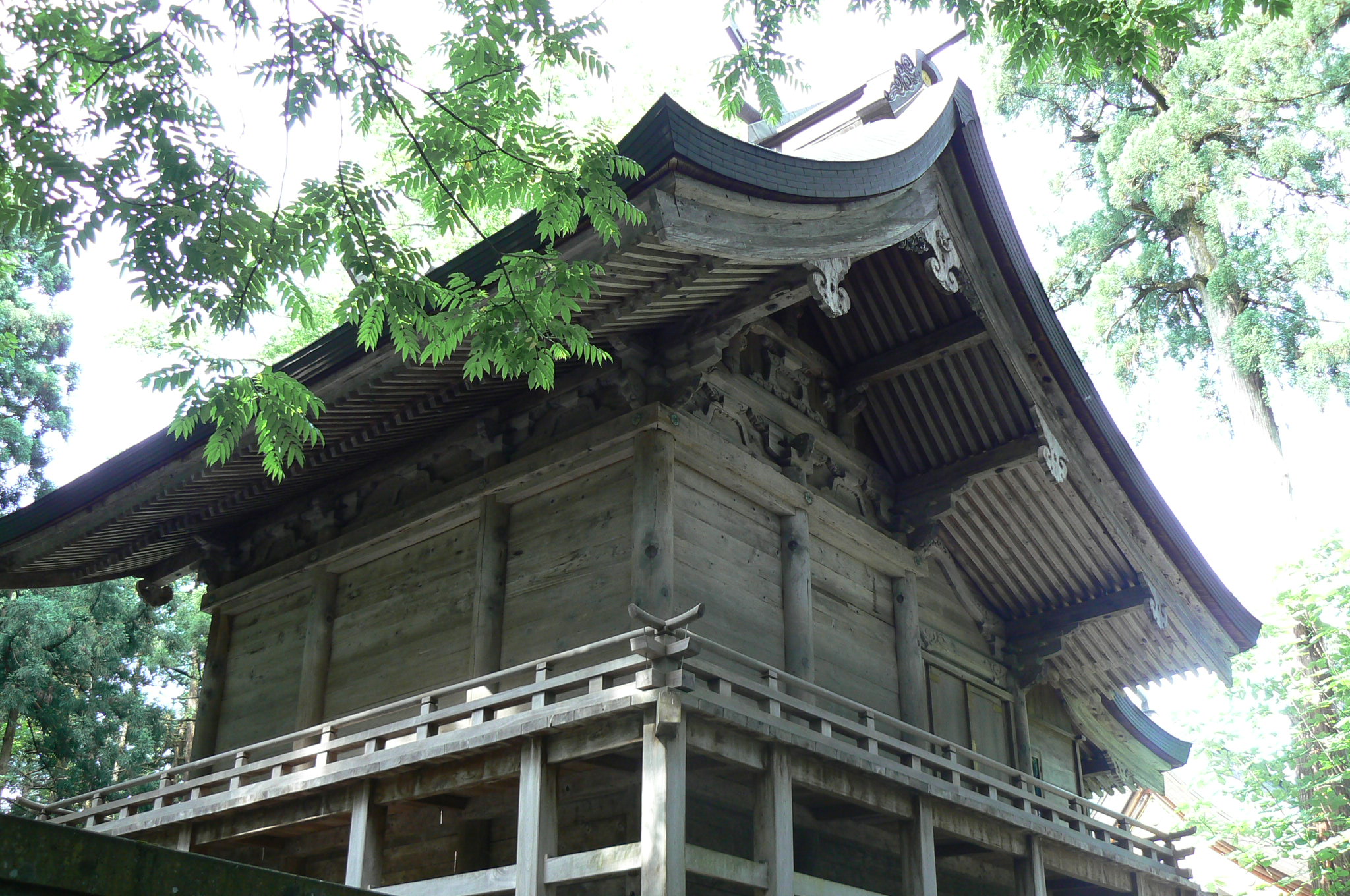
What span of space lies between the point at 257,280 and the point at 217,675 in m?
9.07

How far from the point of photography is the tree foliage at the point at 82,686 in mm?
18953

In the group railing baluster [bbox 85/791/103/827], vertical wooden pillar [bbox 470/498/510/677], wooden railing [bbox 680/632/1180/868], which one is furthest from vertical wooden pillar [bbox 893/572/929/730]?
railing baluster [bbox 85/791/103/827]

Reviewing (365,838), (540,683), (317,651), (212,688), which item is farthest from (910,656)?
(212,688)

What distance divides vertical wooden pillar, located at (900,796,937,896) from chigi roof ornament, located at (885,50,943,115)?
24.8 ft

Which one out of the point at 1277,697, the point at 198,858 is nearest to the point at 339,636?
the point at 198,858

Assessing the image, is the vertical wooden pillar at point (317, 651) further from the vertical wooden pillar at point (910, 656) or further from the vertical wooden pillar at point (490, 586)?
the vertical wooden pillar at point (910, 656)

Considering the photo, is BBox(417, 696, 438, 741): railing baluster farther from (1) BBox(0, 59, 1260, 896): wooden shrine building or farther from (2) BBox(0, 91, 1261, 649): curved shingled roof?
(2) BBox(0, 91, 1261, 649): curved shingled roof

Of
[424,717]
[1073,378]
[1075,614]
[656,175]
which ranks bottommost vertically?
[424,717]

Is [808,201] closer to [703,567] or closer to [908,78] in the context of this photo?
[703,567]

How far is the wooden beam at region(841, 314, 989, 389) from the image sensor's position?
11773mm

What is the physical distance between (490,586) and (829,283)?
413cm

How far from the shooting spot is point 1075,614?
47.3 ft

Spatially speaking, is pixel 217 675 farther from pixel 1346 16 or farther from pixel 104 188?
pixel 1346 16

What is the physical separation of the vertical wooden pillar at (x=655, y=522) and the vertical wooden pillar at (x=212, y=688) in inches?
257
